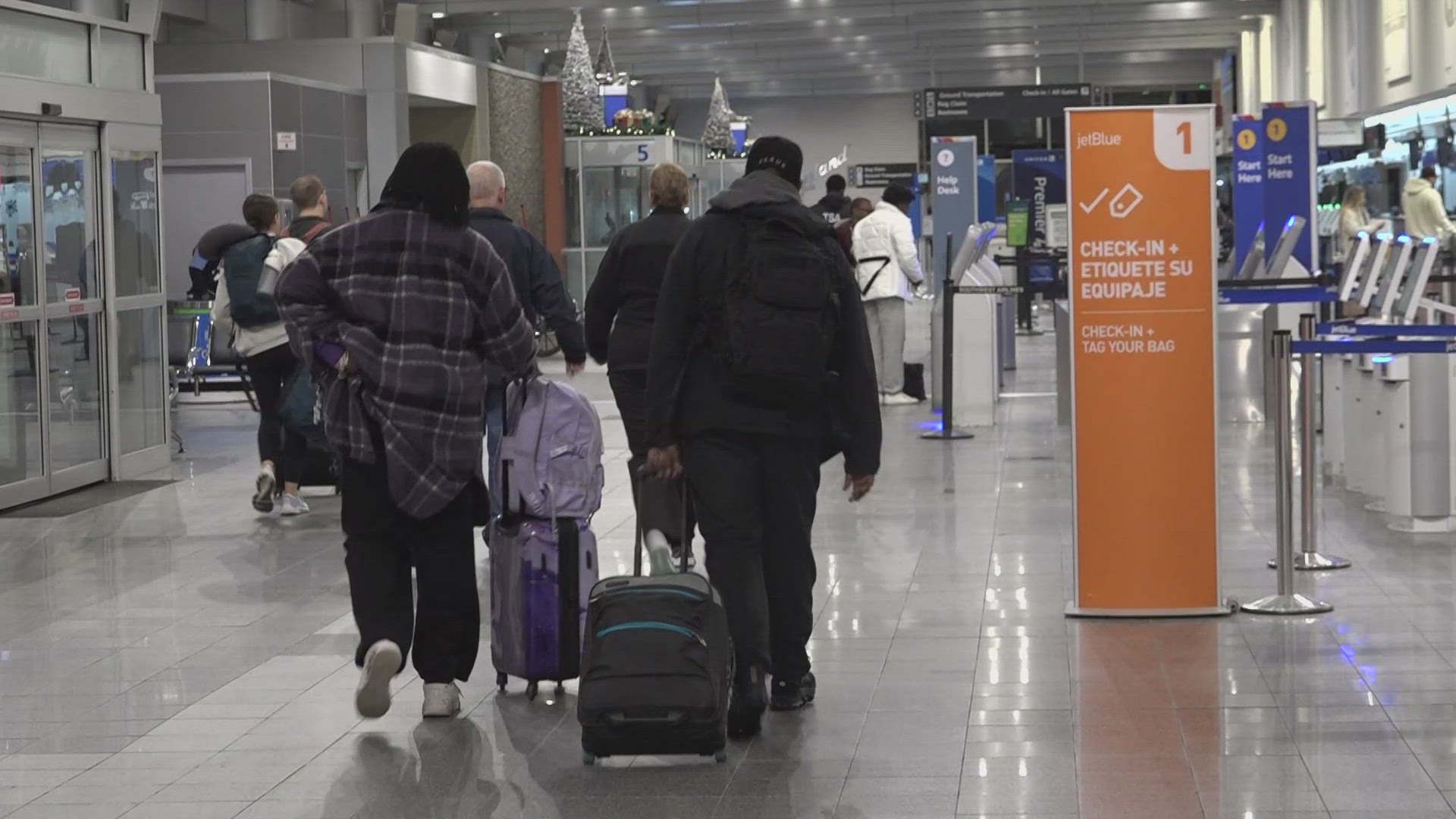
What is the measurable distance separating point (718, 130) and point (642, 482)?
2156cm

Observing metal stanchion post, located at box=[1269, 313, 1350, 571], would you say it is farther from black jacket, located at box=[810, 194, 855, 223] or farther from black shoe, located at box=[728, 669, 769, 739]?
black jacket, located at box=[810, 194, 855, 223]

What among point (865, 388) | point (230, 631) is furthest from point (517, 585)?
point (230, 631)

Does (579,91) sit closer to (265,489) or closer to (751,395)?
(265,489)

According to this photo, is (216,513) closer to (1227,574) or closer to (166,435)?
(166,435)

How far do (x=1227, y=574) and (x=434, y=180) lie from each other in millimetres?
3415

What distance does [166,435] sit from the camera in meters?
11.1

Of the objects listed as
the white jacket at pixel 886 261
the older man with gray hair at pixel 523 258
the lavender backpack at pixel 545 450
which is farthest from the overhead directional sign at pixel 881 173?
the lavender backpack at pixel 545 450

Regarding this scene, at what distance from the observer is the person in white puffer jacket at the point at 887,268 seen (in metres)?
13.1

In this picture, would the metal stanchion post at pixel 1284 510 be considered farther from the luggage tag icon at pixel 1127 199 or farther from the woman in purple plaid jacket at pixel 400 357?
the woman in purple plaid jacket at pixel 400 357

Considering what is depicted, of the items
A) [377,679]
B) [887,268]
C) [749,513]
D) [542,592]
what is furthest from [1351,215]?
[377,679]

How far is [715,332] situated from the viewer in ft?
14.9

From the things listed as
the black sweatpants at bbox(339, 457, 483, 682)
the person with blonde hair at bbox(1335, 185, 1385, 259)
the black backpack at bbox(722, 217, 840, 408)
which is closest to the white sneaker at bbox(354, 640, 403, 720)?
the black sweatpants at bbox(339, 457, 483, 682)

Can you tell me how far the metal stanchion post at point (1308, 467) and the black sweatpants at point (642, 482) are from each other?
2.15 meters

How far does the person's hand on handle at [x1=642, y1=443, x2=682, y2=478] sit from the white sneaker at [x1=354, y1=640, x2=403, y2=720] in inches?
30.0
